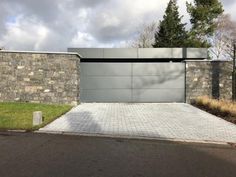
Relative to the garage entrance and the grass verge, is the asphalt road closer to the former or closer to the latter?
the grass verge

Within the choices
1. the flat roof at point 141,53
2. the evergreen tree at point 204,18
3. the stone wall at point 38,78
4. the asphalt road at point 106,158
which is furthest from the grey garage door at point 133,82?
the evergreen tree at point 204,18

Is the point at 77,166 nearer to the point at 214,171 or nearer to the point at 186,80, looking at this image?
the point at 214,171

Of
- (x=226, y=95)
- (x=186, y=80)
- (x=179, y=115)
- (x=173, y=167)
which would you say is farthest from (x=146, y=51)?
(x=173, y=167)

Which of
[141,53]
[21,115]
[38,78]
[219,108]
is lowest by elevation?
[21,115]

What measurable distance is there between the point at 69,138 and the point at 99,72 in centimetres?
1284

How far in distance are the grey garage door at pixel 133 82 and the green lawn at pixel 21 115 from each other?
393 cm

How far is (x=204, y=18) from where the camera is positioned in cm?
4309

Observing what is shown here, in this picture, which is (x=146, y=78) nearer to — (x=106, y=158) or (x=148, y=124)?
(x=148, y=124)

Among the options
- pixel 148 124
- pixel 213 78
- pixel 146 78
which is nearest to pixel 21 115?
pixel 148 124

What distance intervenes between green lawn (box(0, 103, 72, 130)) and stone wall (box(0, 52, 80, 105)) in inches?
56.5

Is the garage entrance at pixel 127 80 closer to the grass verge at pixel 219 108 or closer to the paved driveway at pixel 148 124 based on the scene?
the grass verge at pixel 219 108

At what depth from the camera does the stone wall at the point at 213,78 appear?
23094mm

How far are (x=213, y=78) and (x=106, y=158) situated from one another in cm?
1628

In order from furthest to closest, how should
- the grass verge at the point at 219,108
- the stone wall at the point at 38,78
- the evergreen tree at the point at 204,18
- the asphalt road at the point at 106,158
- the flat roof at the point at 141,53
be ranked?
the evergreen tree at the point at 204,18, the flat roof at the point at 141,53, the stone wall at the point at 38,78, the grass verge at the point at 219,108, the asphalt road at the point at 106,158
